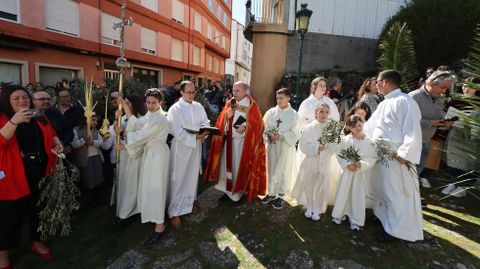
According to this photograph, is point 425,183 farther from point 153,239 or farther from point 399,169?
point 153,239

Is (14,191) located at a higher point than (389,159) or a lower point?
lower

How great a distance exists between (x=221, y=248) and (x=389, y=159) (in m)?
2.27

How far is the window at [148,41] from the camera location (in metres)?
19.1

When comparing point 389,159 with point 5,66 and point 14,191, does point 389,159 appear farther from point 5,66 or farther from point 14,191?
point 5,66

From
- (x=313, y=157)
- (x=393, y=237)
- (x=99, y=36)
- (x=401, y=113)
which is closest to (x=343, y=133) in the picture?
(x=313, y=157)

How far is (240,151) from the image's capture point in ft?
14.1

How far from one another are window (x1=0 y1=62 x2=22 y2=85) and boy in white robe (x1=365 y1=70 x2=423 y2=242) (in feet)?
45.7

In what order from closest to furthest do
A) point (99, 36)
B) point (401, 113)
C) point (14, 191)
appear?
point (14, 191) < point (401, 113) < point (99, 36)

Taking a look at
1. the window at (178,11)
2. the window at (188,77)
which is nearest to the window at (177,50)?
the window at (178,11)

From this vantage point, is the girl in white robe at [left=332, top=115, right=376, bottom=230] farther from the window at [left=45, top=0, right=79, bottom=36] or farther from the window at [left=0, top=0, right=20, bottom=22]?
the window at [left=45, top=0, right=79, bottom=36]

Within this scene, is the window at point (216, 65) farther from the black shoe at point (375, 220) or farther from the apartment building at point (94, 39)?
the black shoe at point (375, 220)

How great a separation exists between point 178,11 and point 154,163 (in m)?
22.4

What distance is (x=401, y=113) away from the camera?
3.26 m

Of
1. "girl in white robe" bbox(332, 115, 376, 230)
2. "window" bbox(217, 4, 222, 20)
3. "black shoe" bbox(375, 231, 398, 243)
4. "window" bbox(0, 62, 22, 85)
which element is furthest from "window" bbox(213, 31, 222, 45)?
"black shoe" bbox(375, 231, 398, 243)
